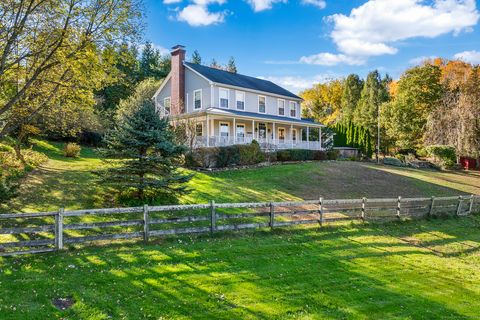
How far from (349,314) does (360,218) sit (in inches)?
352

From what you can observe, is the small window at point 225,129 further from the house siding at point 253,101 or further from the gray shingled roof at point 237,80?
the gray shingled roof at point 237,80

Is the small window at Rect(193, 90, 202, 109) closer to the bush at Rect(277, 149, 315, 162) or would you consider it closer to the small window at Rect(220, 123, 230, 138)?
the small window at Rect(220, 123, 230, 138)

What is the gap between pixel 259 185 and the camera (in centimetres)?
2005

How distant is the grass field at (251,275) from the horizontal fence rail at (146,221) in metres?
0.33

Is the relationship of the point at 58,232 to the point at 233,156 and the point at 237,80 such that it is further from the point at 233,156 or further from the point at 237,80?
the point at 237,80

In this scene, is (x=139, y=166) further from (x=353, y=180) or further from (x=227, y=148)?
(x=353, y=180)

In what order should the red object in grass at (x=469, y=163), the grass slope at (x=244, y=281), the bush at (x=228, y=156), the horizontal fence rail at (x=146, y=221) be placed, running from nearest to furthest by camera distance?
the grass slope at (x=244, y=281)
the horizontal fence rail at (x=146, y=221)
the bush at (x=228, y=156)
the red object in grass at (x=469, y=163)

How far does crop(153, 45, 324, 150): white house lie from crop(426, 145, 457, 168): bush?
13308mm

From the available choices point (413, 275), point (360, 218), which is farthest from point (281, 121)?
point (413, 275)

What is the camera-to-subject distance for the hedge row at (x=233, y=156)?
2308 cm

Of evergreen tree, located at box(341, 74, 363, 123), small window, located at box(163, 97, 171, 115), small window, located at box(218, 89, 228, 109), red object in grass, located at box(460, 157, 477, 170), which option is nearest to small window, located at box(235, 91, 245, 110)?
small window, located at box(218, 89, 228, 109)

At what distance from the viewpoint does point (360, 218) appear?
15508mm

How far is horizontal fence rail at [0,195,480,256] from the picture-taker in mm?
9227

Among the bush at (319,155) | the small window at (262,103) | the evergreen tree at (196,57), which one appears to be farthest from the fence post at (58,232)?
the evergreen tree at (196,57)
